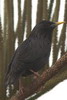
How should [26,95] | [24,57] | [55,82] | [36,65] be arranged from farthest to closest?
[36,65], [24,57], [26,95], [55,82]

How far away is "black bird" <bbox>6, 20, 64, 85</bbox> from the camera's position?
1.56 metres

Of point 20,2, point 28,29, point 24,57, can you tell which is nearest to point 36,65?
point 24,57

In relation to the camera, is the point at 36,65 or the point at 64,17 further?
the point at 64,17

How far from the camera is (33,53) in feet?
5.46

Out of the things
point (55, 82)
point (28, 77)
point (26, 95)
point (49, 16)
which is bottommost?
point (28, 77)

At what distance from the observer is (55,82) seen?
124 centimetres

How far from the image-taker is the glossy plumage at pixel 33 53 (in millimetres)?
1562

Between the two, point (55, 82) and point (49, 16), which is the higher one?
point (49, 16)

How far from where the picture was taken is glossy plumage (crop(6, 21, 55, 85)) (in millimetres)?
1562

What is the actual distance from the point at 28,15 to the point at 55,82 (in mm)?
771

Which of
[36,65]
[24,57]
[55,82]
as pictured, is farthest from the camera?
[36,65]

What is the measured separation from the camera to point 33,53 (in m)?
1.67

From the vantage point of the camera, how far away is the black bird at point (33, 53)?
5.13 ft

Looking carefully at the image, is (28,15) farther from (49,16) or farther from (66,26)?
(66,26)
